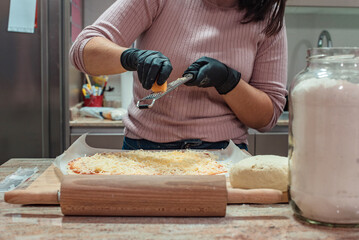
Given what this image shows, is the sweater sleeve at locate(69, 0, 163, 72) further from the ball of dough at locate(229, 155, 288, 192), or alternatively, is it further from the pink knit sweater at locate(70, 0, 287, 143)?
the ball of dough at locate(229, 155, 288, 192)

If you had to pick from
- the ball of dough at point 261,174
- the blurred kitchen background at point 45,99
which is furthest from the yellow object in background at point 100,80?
the ball of dough at point 261,174

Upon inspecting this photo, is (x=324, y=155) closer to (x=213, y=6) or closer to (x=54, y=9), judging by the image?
(x=213, y=6)

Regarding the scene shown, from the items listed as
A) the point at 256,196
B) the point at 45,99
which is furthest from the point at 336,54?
the point at 45,99

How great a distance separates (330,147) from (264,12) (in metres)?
0.86

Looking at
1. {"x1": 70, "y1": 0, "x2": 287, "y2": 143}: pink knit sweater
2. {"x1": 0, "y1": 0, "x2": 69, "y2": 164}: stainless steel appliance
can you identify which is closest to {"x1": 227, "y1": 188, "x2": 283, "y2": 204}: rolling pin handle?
{"x1": 70, "y1": 0, "x2": 287, "y2": 143}: pink knit sweater

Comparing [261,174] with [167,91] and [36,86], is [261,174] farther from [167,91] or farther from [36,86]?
[36,86]

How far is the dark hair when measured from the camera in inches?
51.5

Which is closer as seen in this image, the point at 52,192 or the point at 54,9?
the point at 52,192

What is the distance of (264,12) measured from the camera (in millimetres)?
1323

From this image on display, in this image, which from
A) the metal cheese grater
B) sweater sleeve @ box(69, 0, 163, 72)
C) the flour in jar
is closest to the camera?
the flour in jar

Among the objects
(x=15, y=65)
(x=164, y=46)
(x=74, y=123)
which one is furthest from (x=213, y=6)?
(x=15, y=65)

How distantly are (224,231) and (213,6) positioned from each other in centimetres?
91

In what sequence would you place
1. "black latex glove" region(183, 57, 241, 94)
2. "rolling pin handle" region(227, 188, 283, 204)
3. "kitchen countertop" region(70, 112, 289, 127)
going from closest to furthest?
1. "rolling pin handle" region(227, 188, 283, 204)
2. "black latex glove" region(183, 57, 241, 94)
3. "kitchen countertop" region(70, 112, 289, 127)

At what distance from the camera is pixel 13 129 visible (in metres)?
2.31
